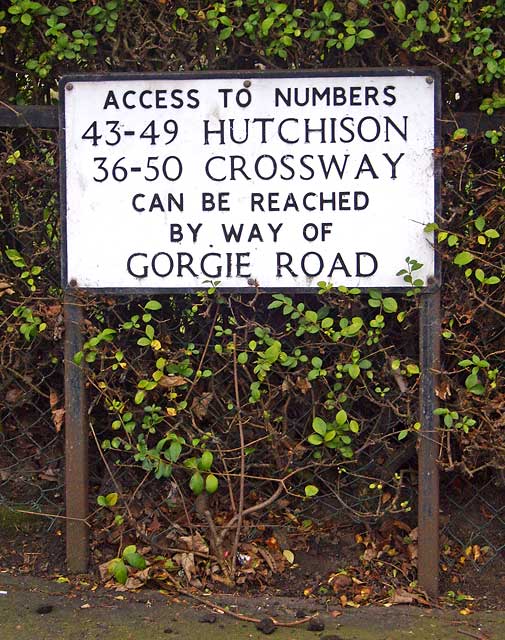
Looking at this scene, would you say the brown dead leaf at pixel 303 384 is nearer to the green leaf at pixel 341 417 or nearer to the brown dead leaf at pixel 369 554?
the green leaf at pixel 341 417

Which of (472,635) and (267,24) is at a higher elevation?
(267,24)

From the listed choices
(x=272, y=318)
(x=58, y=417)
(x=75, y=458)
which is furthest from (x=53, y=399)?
(x=272, y=318)

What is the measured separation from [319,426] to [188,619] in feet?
2.89

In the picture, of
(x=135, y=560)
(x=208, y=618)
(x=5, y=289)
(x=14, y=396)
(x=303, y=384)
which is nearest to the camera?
(x=208, y=618)

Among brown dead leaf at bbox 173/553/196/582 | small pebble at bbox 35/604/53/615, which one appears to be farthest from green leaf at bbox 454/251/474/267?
small pebble at bbox 35/604/53/615

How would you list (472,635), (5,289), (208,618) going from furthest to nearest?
(5,289), (208,618), (472,635)

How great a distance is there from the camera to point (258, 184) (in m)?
3.26

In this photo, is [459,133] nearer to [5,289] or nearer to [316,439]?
[316,439]

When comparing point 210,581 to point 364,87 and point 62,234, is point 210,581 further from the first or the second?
point 364,87

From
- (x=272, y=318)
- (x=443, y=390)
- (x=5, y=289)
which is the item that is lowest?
(x=443, y=390)

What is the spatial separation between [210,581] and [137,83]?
6.59ft

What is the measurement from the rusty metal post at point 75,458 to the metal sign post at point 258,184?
336 millimetres

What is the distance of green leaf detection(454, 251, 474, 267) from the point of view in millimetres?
3199

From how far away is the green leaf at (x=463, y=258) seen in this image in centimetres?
320
